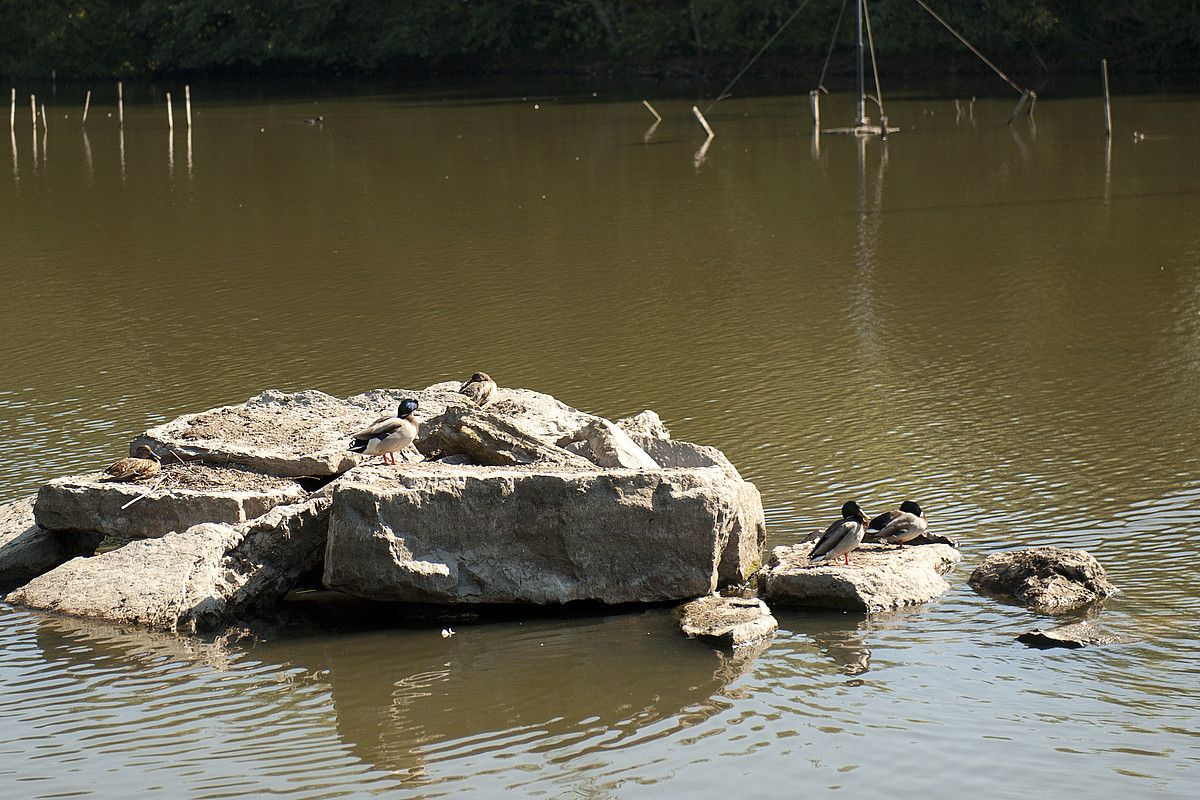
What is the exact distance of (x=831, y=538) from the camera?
8.61m

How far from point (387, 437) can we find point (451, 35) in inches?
2068

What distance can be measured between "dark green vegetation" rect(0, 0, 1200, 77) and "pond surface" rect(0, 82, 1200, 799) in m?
16.4

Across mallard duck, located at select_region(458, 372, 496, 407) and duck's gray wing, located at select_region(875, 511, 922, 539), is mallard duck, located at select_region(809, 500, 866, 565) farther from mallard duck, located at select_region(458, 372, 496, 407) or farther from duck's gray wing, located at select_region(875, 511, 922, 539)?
mallard duck, located at select_region(458, 372, 496, 407)

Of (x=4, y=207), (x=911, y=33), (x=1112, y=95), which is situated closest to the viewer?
(x=4, y=207)

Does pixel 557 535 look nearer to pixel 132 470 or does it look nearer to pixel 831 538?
pixel 831 538

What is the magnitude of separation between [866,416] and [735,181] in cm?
1582

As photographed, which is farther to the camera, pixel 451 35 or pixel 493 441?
pixel 451 35

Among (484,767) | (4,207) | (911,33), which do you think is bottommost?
(484,767)

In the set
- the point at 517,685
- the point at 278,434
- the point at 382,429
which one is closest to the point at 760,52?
the point at 278,434

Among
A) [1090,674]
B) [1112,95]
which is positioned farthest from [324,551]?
[1112,95]

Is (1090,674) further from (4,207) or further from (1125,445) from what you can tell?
(4,207)

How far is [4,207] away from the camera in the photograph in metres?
26.6

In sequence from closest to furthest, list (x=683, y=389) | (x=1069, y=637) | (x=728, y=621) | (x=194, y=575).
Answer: (x=1069, y=637), (x=728, y=621), (x=194, y=575), (x=683, y=389)

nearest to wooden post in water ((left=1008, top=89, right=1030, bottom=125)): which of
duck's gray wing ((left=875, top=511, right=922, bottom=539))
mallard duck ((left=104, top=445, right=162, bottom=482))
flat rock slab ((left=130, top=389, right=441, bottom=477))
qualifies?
flat rock slab ((left=130, top=389, right=441, bottom=477))
